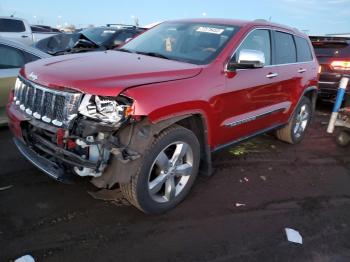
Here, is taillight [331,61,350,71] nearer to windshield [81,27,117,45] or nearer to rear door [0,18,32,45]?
windshield [81,27,117,45]

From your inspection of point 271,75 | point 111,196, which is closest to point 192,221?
point 111,196

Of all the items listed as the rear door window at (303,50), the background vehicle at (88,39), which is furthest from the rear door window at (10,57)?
the rear door window at (303,50)

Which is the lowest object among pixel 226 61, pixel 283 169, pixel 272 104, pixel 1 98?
pixel 283 169

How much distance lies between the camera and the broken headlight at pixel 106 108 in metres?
3.03

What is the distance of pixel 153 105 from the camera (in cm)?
314

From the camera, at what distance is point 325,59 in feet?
30.1

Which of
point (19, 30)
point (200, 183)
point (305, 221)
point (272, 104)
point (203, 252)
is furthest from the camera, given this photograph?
point (19, 30)

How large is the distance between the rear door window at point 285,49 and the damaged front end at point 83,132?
2783 millimetres

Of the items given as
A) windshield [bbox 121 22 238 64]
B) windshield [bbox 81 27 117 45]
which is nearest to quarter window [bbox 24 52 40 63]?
windshield [bbox 121 22 238 64]

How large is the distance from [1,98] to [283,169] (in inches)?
160

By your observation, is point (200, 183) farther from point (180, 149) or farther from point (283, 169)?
point (283, 169)

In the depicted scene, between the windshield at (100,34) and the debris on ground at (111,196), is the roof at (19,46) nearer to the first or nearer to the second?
the debris on ground at (111,196)

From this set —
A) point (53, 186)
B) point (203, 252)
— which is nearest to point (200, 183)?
point (203, 252)

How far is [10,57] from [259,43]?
3.58m
